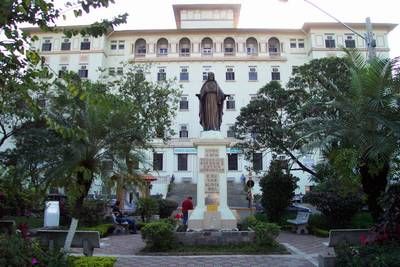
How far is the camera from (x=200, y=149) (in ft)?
43.8

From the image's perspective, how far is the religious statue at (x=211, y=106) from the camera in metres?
14.3

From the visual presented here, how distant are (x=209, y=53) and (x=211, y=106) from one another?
3192 cm

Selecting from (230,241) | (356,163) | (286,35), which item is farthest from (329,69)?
(286,35)

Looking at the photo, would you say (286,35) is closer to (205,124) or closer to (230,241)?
(205,124)

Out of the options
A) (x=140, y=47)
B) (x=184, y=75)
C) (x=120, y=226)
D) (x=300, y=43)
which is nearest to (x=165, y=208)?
(x=120, y=226)

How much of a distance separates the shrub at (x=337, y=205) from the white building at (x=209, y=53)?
26977 millimetres

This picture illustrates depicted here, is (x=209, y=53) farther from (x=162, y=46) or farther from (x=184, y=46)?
(x=162, y=46)

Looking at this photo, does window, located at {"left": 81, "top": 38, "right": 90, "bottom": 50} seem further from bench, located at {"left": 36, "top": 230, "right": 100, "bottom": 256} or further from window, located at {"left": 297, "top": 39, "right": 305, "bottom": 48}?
bench, located at {"left": 36, "top": 230, "right": 100, "bottom": 256}

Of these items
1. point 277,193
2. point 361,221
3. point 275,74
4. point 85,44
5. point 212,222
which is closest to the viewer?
point 212,222

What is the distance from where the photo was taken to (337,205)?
1642 centimetres

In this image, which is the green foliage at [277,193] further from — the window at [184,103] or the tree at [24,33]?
the window at [184,103]

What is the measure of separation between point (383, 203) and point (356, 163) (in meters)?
0.89

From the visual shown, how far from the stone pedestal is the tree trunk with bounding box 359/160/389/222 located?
4759mm

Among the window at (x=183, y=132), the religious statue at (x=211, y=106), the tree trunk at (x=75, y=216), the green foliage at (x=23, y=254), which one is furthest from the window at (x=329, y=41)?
the green foliage at (x=23, y=254)
